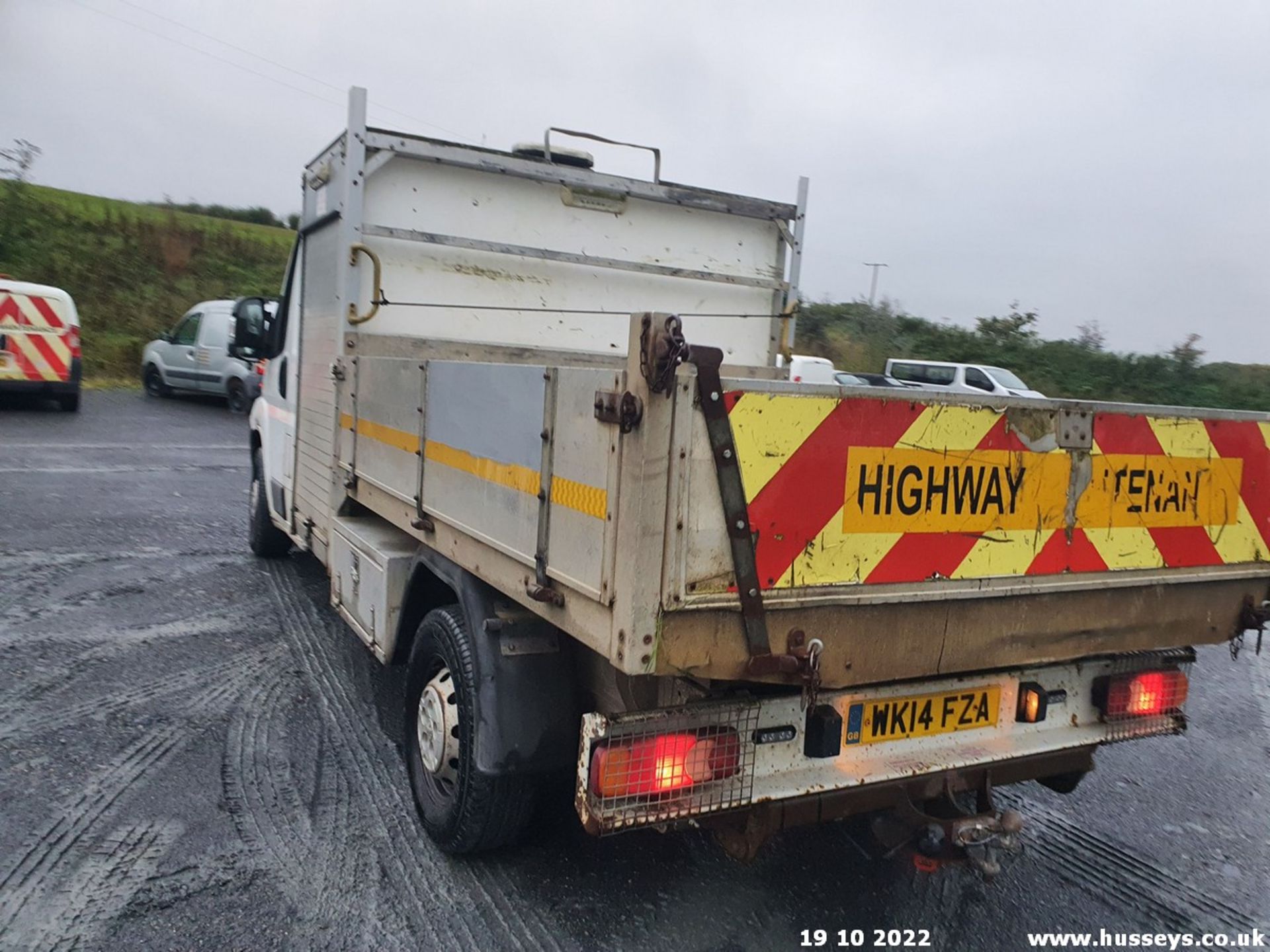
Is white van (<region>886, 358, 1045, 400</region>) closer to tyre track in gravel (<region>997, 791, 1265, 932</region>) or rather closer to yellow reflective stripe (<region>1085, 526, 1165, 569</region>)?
tyre track in gravel (<region>997, 791, 1265, 932</region>)

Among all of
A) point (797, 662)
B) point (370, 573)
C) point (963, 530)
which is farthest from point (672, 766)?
point (370, 573)

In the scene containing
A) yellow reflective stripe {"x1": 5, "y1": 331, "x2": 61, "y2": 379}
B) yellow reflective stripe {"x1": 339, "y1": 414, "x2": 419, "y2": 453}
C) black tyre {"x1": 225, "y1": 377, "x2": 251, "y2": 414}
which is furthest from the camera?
black tyre {"x1": 225, "y1": 377, "x2": 251, "y2": 414}

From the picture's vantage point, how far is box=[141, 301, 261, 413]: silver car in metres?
16.8

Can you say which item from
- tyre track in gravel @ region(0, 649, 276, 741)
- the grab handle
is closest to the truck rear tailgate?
the grab handle

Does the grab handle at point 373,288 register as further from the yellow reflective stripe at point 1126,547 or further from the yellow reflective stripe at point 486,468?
the yellow reflective stripe at point 1126,547

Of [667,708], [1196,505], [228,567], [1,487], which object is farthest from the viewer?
[1,487]

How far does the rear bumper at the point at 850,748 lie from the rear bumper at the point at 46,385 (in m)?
15.1

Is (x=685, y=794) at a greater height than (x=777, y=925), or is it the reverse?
(x=685, y=794)

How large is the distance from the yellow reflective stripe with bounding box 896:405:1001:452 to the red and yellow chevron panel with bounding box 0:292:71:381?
1490 centimetres

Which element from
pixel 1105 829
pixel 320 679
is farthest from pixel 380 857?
pixel 1105 829

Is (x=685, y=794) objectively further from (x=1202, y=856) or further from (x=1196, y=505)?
(x=1202, y=856)

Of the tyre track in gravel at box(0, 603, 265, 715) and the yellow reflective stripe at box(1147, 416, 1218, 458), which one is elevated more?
the yellow reflective stripe at box(1147, 416, 1218, 458)

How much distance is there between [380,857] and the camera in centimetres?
327

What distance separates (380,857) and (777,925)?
1372 mm
